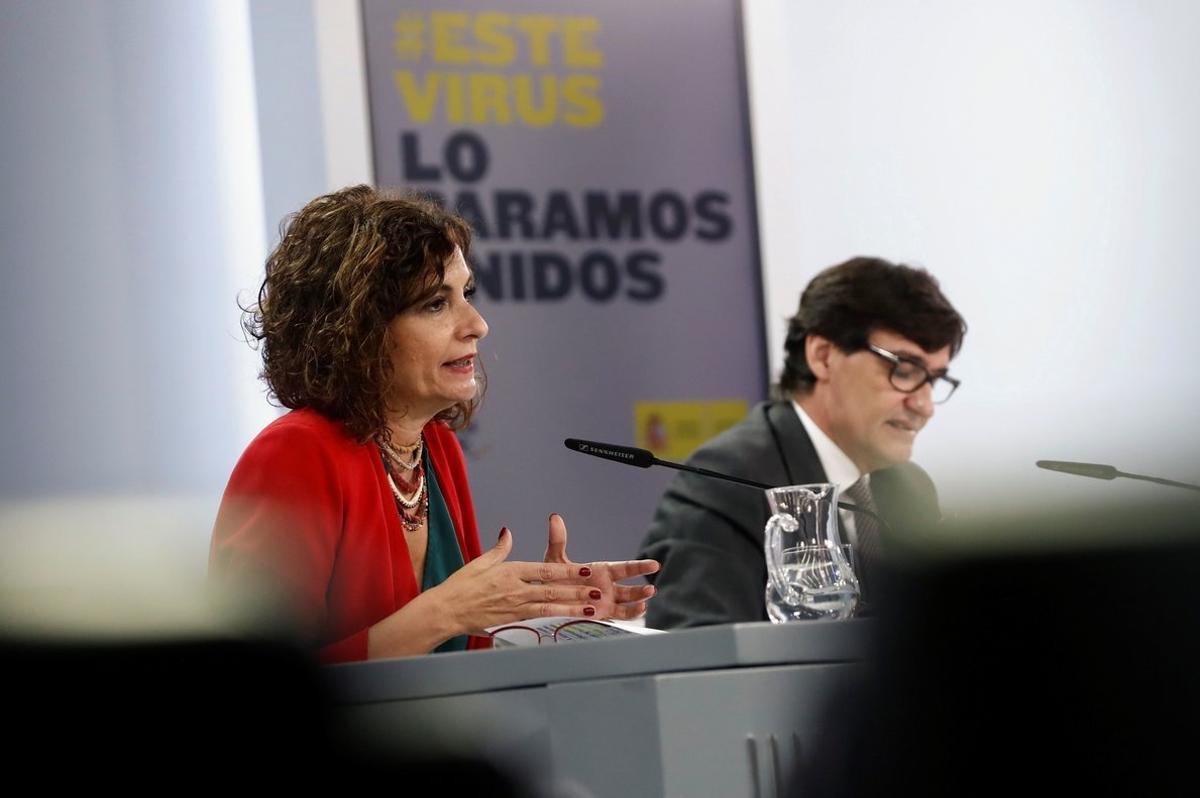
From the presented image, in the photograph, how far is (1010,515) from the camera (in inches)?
16.3

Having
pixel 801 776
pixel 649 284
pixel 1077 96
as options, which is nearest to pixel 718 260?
pixel 649 284

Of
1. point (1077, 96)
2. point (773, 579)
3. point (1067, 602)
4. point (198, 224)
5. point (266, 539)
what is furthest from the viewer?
point (1077, 96)

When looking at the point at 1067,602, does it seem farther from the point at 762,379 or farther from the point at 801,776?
the point at 762,379

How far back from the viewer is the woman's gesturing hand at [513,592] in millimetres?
1491

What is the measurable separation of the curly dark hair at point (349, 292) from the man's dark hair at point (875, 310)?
3.31 ft

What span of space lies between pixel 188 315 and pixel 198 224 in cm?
20

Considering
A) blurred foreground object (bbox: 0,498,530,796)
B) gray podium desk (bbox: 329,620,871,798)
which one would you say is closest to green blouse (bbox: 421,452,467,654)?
gray podium desk (bbox: 329,620,871,798)

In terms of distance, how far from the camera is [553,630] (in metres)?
1.50

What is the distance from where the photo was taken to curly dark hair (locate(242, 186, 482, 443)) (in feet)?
6.11

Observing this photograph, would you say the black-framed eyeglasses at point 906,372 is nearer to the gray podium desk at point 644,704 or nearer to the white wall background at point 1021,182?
the white wall background at point 1021,182

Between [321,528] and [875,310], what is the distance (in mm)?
1420

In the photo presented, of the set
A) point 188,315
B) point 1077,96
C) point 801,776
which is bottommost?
point 801,776

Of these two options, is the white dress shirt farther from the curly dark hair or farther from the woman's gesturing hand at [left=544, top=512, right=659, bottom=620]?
the woman's gesturing hand at [left=544, top=512, right=659, bottom=620]

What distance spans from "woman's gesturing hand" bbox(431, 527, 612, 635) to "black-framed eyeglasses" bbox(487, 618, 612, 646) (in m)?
0.02
